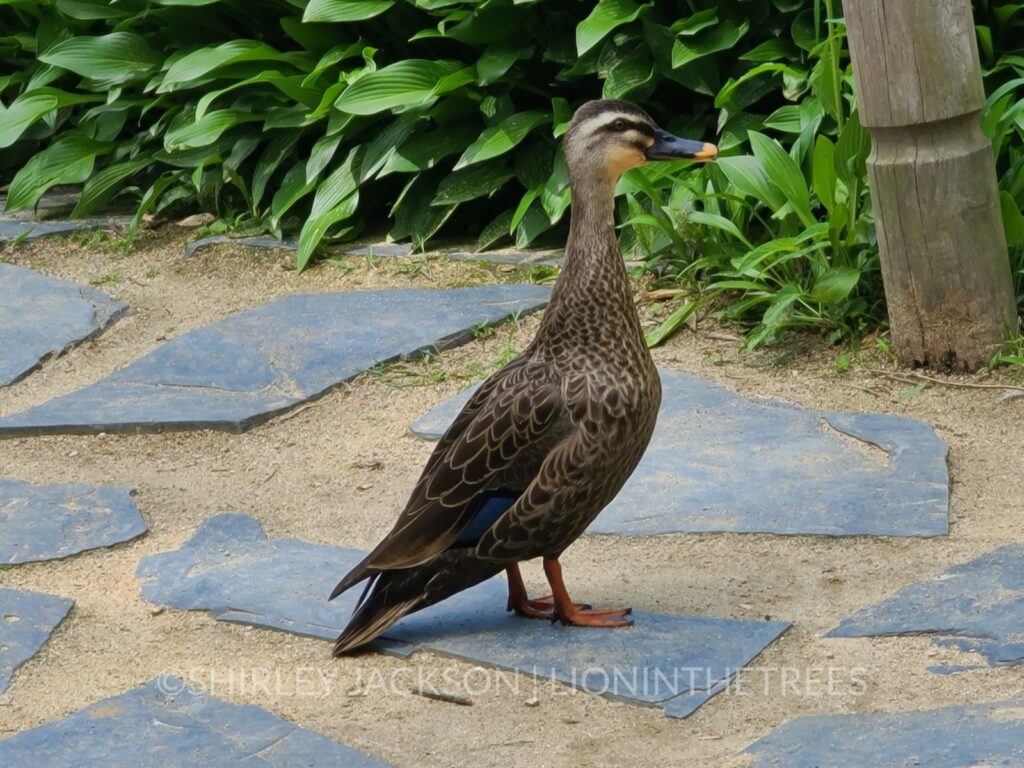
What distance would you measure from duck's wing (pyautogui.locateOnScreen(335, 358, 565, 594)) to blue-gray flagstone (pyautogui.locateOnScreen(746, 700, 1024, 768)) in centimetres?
83

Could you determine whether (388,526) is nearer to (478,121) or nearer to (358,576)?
(358,576)

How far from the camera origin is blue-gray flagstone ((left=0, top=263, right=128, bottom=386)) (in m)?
5.45

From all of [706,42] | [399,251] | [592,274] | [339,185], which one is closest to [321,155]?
[339,185]

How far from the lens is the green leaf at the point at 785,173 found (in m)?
5.13

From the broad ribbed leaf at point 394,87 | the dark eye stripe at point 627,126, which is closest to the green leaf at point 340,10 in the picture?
the broad ribbed leaf at point 394,87

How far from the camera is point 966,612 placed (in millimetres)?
3340

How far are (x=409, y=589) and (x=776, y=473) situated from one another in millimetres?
1288

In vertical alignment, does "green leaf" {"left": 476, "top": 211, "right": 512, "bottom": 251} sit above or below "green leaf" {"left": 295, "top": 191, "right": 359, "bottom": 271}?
below

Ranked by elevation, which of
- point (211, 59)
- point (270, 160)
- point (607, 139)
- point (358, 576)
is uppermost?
point (211, 59)

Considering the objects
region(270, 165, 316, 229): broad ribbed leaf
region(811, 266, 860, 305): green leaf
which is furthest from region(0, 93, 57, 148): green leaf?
region(811, 266, 860, 305): green leaf

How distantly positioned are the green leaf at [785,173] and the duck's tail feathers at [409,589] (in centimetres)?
222

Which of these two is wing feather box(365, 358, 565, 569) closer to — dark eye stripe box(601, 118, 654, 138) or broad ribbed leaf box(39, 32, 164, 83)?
dark eye stripe box(601, 118, 654, 138)

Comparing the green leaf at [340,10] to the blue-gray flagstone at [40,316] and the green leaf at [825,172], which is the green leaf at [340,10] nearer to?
the blue-gray flagstone at [40,316]

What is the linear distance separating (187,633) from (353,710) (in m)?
0.60
